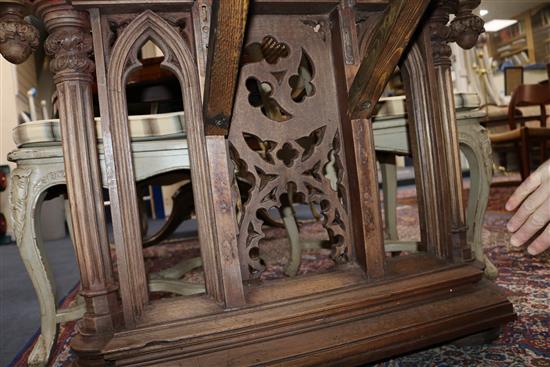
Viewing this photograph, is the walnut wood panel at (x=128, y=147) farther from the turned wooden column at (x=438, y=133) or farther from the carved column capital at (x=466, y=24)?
the carved column capital at (x=466, y=24)

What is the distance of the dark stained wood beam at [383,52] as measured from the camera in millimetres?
733

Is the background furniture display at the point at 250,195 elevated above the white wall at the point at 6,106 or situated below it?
below

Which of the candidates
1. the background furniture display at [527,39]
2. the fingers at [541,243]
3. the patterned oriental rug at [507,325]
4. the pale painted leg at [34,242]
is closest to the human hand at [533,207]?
the fingers at [541,243]

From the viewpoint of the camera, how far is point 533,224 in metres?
0.65

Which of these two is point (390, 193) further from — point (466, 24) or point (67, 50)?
point (67, 50)

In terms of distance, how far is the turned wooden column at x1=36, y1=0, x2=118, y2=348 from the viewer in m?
0.92

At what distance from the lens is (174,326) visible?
2.95 feet

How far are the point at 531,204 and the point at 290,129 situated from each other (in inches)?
21.7

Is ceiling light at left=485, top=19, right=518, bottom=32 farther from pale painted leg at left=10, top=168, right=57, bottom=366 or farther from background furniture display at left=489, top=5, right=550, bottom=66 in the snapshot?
pale painted leg at left=10, top=168, right=57, bottom=366

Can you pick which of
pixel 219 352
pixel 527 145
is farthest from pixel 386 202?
pixel 527 145

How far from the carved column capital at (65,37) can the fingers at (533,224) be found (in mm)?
862

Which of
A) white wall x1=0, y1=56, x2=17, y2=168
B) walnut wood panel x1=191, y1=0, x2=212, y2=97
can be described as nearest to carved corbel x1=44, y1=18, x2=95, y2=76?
walnut wood panel x1=191, y1=0, x2=212, y2=97

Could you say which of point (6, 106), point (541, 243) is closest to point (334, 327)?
point (541, 243)

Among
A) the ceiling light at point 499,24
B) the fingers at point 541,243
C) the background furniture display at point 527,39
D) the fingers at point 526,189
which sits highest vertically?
the ceiling light at point 499,24
